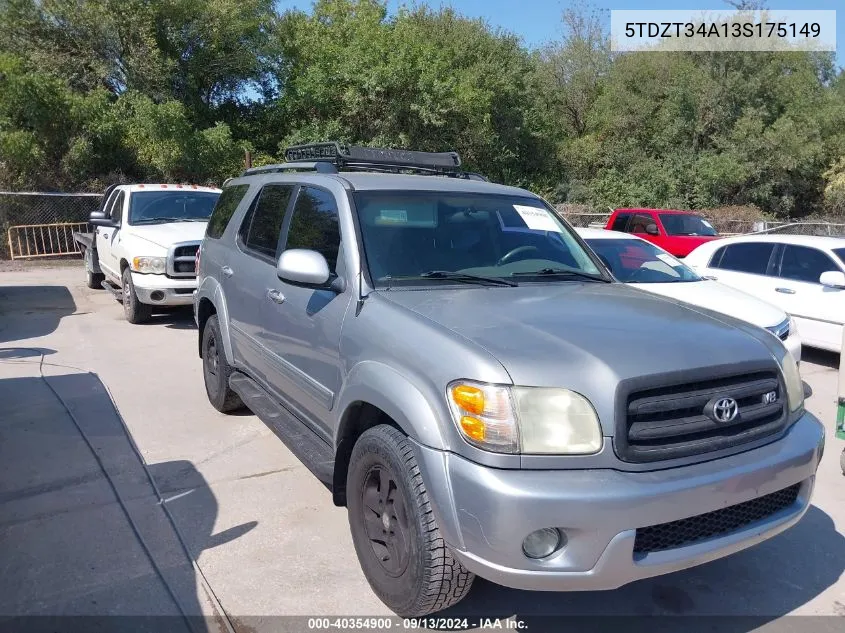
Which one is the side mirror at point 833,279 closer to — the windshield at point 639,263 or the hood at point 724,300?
the hood at point 724,300

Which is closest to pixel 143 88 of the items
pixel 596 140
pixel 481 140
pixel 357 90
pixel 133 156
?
pixel 133 156

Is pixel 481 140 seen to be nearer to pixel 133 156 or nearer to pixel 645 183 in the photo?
pixel 645 183

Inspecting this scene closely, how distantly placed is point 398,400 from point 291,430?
4.74 ft

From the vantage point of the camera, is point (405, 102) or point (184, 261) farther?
point (405, 102)

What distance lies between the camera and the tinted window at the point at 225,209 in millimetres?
5504

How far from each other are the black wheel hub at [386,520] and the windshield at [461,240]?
38.3 inches

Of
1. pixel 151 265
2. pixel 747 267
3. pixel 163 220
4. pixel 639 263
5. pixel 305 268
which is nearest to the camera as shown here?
pixel 305 268

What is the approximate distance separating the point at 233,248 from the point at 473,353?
3043mm

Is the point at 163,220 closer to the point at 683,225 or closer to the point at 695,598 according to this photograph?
the point at 695,598

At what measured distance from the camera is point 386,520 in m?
3.02

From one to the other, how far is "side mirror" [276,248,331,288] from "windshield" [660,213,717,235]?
45.0 feet

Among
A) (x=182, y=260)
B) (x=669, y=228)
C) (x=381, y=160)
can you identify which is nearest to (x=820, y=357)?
(x=381, y=160)

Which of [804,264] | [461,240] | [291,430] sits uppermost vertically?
[461,240]

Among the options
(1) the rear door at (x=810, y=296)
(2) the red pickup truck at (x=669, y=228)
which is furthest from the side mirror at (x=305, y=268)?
(2) the red pickup truck at (x=669, y=228)
